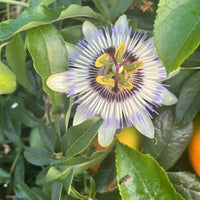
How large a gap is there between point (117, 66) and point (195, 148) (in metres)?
0.30

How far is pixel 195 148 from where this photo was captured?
0.89 m

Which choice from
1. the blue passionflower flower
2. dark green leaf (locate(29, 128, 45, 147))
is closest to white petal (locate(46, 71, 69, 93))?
the blue passionflower flower

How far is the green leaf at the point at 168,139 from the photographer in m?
0.89

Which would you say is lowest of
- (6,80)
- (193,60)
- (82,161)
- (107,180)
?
(107,180)

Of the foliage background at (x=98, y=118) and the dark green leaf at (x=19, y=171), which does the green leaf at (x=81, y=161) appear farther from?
the dark green leaf at (x=19, y=171)

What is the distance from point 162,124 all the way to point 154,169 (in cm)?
16

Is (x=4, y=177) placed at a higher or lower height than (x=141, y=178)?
lower

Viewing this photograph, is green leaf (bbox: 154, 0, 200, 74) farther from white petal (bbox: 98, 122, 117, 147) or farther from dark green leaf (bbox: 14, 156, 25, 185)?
dark green leaf (bbox: 14, 156, 25, 185)

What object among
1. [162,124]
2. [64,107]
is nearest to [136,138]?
[162,124]

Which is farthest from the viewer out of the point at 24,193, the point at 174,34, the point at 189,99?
the point at 24,193

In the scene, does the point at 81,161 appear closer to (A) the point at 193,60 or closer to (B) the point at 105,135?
(B) the point at 105,135

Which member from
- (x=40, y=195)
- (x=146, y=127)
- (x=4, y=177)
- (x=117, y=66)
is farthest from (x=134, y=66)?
(x=4, y=177)

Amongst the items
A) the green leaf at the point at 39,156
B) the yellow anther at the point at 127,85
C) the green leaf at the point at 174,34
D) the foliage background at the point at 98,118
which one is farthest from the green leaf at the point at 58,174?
the green leaf at the point at 174,34

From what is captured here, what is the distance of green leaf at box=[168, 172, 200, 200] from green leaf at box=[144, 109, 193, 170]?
0.03 metres
